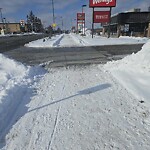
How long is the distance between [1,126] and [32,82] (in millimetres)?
3216

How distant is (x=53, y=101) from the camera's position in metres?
5.34

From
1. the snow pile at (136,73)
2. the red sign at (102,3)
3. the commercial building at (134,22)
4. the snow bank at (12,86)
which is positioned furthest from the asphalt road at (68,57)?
the commercial building at (134,22)

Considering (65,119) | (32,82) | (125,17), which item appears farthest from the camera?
(125,17)

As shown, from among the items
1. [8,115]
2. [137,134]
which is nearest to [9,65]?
[8,115]

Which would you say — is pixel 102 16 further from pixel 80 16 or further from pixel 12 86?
pixel 12 86

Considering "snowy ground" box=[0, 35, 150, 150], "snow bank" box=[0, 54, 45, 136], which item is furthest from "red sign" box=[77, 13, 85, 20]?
"snowy ground" box=[0, 35, 150, 150]

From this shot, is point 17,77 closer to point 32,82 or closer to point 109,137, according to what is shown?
point 32,82

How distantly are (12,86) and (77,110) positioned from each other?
8.44 feet

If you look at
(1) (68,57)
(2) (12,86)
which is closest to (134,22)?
(1) (68,57)

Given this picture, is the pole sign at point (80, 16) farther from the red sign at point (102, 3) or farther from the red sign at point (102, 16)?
the red sign at point (102, 3)

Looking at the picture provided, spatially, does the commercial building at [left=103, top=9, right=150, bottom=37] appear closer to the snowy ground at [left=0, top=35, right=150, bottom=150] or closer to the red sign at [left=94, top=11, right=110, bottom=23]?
the red sign at [left=94, top=11, right=110, bottom=23]

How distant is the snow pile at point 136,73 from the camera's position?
5.73 meters

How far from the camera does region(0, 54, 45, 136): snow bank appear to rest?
15.3 feet

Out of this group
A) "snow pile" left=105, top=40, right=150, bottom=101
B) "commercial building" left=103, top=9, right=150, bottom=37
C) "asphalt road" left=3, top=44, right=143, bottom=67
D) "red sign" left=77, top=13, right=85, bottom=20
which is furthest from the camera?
"red sign" left=77, top=13, right=85, bottom=20
